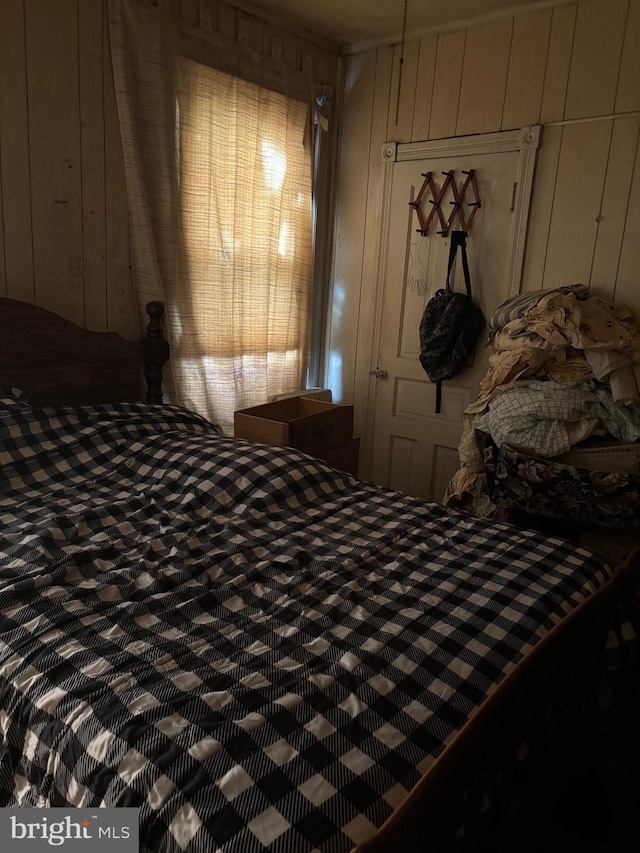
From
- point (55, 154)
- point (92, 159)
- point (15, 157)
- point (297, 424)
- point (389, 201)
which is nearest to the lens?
point (15, 157)

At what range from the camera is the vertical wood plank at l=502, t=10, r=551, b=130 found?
2688 mm

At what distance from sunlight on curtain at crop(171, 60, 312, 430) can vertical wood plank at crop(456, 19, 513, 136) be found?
0.84 m

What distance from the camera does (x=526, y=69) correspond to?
2742mm

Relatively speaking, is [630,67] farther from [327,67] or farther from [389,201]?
[327,67]

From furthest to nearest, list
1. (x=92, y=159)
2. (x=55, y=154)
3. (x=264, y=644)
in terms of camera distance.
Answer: (x=92, y=159) → (x=55, y=154) → (x=264, y=644)

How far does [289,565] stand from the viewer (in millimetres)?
1510

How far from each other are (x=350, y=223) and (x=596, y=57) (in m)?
1.42

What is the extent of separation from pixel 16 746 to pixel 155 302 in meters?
1.92

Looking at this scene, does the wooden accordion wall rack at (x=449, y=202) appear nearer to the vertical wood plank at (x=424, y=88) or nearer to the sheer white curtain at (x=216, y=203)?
the vertical wood plank at (x=424, y=88)

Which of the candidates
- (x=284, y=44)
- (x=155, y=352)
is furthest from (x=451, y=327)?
(x=284, y=44)

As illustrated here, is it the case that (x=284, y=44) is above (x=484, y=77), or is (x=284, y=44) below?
above

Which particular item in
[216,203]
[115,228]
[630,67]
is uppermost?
[630,67]

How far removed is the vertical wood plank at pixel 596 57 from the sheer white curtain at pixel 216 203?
4.35ft

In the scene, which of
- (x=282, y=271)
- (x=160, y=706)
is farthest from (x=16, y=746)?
Result: (x=282, y=271)
